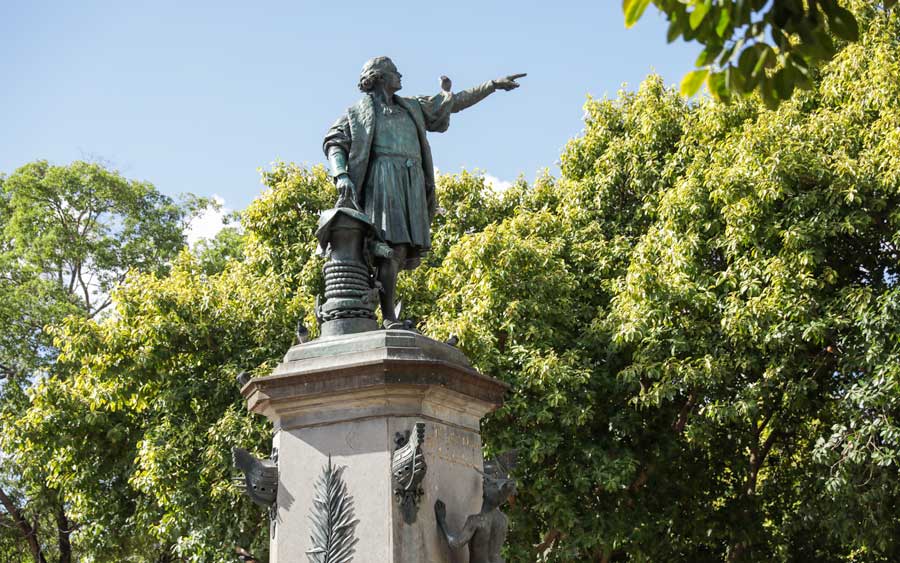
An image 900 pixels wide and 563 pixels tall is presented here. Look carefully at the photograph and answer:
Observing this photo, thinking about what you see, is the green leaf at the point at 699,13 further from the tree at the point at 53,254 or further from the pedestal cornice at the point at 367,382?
the tree at the point at 53,254

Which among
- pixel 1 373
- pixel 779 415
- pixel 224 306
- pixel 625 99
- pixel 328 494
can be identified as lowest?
pixel 328 494

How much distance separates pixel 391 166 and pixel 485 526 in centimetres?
276

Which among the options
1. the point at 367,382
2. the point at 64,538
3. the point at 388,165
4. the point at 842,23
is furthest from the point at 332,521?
the point at 64,538

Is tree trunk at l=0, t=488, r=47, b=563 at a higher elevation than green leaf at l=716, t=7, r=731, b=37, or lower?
higher

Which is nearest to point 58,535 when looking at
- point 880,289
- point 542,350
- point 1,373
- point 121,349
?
point 1,373

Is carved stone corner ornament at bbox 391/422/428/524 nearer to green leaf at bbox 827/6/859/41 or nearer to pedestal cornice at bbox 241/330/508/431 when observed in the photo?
pedestal cornice at bbox 241/330/508/431

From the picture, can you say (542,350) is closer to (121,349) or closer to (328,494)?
(121,349)

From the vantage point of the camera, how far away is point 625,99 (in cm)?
1939

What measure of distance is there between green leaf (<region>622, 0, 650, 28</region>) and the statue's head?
15.2 ft

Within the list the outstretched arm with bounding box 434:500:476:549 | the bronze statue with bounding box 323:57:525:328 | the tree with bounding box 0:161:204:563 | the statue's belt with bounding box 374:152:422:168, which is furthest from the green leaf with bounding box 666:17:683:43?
the tree with bounding box 0:161:204:563

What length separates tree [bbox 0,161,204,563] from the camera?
2512 centimetres

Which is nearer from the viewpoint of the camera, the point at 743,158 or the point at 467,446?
the point at 467,446

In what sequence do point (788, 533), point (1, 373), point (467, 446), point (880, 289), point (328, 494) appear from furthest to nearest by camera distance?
point (1, 373) < point (788, 533) < point (880, 289) < point (467, 446) < point (328, 494)

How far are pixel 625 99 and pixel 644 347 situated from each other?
568 cm
